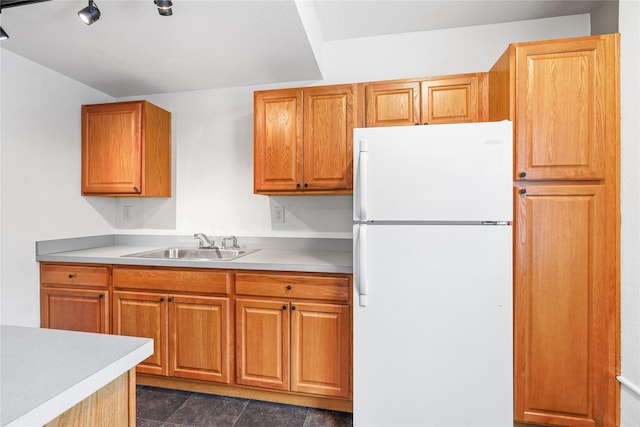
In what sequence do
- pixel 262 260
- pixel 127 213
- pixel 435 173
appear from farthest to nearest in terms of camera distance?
pixel 127 213 < pixel 262 260 < pixel 435 173

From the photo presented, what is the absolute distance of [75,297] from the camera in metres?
2.19

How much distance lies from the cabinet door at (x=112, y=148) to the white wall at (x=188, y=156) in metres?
0.10

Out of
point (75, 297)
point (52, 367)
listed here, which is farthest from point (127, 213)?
point (52, 367)

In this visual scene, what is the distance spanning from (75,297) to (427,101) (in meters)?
2.65

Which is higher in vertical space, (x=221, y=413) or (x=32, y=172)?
(x=32, y=172)

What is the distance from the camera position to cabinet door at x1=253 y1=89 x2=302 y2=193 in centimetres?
220

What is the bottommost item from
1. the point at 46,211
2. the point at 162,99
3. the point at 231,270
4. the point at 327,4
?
the point at 231,270

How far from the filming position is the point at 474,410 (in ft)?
5.13

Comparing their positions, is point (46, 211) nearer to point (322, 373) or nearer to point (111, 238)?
point (111, 238)

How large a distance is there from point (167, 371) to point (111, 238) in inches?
55.0

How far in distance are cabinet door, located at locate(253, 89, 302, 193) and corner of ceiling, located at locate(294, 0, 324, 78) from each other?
12.1 inches

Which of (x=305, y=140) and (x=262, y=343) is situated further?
(x=305, y=140)

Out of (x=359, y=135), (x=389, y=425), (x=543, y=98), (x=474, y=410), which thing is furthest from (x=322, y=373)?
(x=543, y=98)

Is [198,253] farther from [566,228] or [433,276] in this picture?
[566,228]
